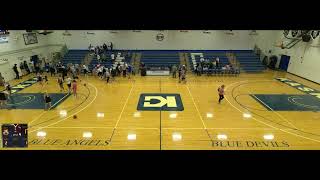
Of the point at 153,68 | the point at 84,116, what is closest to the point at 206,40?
the point at 153,68

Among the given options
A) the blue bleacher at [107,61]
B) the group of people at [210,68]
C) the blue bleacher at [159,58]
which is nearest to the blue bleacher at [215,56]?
the group of people at [210,68]

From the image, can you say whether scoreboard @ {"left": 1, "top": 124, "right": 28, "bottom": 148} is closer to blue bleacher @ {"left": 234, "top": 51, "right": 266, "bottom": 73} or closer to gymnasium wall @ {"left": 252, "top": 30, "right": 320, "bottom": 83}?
gymnasium wall @ {"left": 252, "top": 30, "right": 320, "bottom": 83}

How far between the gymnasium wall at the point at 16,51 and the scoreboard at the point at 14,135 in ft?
65.3

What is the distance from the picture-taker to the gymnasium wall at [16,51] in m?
21.6

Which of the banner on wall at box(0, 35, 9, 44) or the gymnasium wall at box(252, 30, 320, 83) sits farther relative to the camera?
the gymnasium wall at box(252, 30, 320, 83)

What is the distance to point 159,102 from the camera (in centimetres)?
1577

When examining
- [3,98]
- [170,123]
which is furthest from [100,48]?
[170,123]

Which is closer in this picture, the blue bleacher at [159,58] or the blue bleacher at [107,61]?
the blue bleacher at [107,61]

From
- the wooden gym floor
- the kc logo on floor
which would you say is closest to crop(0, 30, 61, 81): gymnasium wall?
the wooden gym floor

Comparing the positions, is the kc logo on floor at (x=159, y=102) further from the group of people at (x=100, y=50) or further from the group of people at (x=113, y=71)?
the group of people at (x=100, y=50)

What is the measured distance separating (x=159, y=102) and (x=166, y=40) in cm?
1576

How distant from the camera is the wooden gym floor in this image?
10141 mm

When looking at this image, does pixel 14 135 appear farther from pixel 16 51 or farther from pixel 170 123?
pixel 16 51

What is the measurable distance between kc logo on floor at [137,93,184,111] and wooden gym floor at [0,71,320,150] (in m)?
0.40
